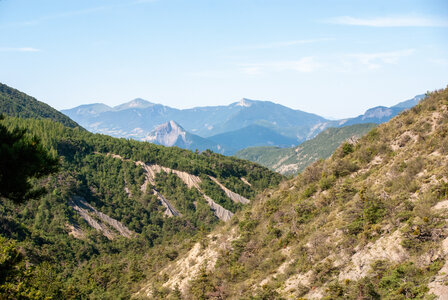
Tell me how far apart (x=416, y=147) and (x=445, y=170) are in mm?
5794

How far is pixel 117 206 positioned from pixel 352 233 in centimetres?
9892

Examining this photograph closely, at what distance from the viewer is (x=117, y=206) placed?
11206 centimetres

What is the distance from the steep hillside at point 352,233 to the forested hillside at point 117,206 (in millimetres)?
17151

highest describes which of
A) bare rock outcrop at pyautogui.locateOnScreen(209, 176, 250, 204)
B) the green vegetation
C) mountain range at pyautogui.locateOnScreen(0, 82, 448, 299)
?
the green vegetation

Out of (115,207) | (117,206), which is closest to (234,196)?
(117,206)

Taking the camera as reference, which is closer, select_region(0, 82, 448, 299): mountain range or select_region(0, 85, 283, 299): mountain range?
select_region(0, 82, 448, 299): mountain range

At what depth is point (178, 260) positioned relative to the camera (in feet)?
155

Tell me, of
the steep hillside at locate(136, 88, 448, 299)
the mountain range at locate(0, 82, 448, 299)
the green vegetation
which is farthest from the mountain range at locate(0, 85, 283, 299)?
the green vegetation

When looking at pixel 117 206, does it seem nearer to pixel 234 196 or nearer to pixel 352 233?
pixel 234 196

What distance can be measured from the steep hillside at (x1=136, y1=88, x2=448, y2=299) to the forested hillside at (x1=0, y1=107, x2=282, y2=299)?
1715 centimetres

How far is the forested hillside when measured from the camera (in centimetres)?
6166

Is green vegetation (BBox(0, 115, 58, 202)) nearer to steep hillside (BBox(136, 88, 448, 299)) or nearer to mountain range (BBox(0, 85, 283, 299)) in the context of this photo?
steep hillside (BBox(136, 88, 448, 299))

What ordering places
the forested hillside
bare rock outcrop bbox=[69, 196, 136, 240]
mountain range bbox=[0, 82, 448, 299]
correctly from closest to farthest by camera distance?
mountain range bbox=[0, 82, 448, 299] < the forested hillside < bare rock outcrop bbox=[69, 196, 136, 240]

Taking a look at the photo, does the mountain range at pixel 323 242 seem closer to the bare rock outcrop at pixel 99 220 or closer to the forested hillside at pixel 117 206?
the forested hillside at pixel 117 206
